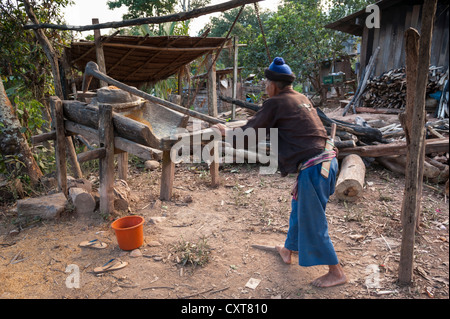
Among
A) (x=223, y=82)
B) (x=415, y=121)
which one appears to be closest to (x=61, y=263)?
(x=415, y=121)

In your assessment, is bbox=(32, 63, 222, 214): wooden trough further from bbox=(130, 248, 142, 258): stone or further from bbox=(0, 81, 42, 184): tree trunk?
bbox=(130, 248, 142, 258): stone

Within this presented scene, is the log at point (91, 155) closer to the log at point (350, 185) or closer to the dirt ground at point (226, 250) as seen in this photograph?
the dirt ground at point (226, 250)

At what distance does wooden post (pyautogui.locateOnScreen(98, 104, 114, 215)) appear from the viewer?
150 inches

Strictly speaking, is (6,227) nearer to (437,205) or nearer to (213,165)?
(213,165)

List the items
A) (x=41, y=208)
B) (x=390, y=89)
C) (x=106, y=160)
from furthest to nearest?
1. (x=390, y=89)
2. (x=41, y=208)
3. (x=106, y=160)

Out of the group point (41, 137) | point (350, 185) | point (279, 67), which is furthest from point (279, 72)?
point (41, 137)

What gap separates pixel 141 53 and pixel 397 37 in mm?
7542

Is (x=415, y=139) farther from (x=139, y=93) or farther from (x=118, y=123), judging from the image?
(x=139, y=93)

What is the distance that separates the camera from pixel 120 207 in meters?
4.26

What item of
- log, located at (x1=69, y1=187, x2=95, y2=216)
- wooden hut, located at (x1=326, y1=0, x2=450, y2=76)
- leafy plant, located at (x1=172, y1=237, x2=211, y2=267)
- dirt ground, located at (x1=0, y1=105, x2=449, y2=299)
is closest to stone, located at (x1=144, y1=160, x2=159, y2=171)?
dirt ground, located at (x1=0, y1=105, x2=449, y2=299)

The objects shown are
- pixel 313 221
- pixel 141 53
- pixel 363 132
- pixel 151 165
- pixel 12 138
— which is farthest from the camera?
pixel 141 53

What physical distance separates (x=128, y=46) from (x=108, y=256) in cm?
436

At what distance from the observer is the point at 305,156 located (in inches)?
99.3

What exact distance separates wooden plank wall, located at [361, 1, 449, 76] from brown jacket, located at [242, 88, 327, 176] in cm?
756
